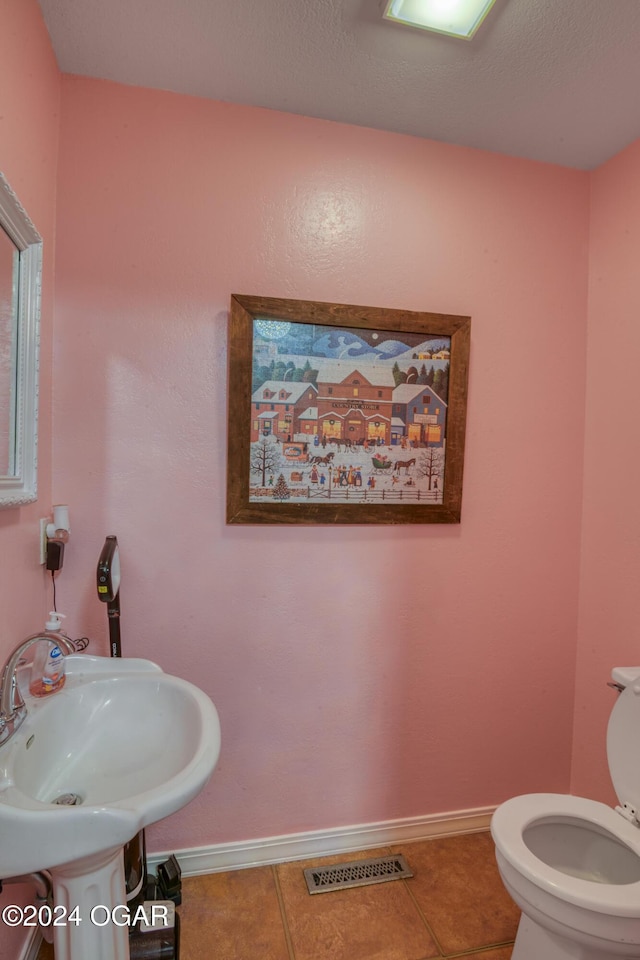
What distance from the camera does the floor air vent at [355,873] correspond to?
150cm

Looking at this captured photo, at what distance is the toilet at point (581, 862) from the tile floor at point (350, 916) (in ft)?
0.83

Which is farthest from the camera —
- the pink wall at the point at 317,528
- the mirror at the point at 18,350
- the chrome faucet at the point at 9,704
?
the pink wall at the point at 317,528

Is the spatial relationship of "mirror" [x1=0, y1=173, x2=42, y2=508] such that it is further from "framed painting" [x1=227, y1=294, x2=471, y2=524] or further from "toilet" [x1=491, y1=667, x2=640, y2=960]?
"toilet" [x1=491, y1=667, x2=640, y2=960]

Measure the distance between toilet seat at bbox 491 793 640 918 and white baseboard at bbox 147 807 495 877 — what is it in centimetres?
61

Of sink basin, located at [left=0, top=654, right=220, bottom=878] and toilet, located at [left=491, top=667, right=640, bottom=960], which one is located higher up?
sink basin, located at [left=0, top=654, right=220, bottom=878]

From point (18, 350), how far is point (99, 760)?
1008 mm

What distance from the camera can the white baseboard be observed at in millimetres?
1520

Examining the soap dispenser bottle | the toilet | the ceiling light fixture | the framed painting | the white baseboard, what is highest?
the ceiling light fixture

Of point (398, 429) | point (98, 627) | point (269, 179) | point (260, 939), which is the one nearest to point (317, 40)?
point (269, 179)

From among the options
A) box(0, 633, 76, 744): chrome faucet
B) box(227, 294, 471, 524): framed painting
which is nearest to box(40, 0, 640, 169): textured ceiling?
box(227, 294, 471, 524): framed painting

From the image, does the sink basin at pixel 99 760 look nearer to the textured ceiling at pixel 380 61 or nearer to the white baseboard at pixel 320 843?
the white baseboard at pixel 320 843

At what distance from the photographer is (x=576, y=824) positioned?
1.26 metres

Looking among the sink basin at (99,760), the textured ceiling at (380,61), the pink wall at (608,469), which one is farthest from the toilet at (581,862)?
the textured ceiling at (380,61)

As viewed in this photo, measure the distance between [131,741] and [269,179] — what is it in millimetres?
1717
